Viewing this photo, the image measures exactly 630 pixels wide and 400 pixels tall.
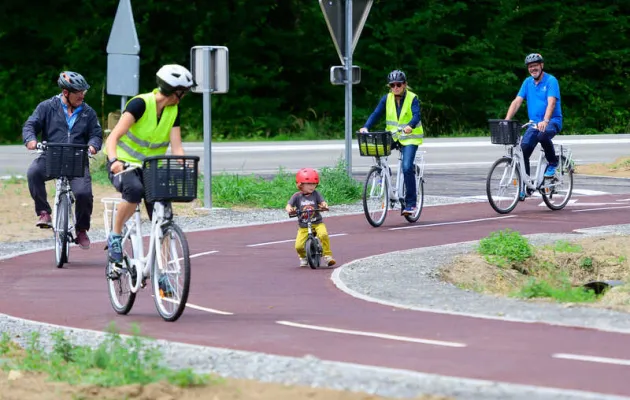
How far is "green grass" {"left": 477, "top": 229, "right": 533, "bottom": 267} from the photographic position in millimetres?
13095

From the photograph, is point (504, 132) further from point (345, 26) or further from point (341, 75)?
point (345, 26)

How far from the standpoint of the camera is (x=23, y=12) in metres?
36.1

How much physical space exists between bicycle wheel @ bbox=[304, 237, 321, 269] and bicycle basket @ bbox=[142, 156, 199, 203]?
12.1ft

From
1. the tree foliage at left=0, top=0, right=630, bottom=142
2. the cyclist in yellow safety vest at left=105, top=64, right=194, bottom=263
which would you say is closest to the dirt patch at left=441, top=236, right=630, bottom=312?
the cyclist in yellow safety vest at left=105, top=64, right=194, bottom=263

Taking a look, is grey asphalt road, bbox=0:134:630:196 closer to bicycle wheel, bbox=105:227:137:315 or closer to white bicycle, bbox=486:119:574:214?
white bicycle, bbox=486:119:574:214

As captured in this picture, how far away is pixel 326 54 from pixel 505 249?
1020 inches

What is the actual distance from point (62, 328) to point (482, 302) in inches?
121

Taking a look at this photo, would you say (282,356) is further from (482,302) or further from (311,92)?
(311,92)

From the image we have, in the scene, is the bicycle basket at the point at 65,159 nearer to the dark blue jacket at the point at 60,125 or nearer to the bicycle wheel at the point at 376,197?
the dark blue jacket at the point at 60,125

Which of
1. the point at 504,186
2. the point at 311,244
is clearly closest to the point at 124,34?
the point at 504,186

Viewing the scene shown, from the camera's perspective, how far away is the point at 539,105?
57.8 feet

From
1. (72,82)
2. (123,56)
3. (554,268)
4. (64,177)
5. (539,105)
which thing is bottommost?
(554,268)

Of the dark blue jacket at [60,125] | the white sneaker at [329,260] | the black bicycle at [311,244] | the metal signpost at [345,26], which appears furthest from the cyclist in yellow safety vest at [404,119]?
the dark blue jacket at [60,125]

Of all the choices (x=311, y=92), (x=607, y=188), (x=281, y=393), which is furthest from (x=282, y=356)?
(x=311, y=92)
